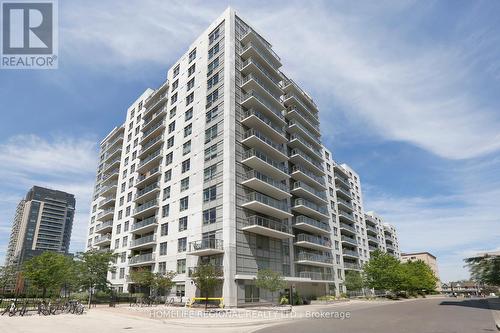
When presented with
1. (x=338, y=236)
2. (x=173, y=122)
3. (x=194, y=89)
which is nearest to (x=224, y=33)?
(x=194, y=89)

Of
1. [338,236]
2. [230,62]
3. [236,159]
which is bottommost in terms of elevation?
[338,236]

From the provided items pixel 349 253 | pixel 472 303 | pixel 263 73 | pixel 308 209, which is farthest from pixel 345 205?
pixel 263 73

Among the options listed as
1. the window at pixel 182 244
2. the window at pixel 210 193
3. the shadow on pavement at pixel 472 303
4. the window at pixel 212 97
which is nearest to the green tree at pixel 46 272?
the window at pixel 182 244

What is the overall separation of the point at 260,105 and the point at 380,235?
7765cm

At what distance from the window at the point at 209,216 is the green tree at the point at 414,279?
4324cm

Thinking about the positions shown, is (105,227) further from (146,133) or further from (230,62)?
(230,62)

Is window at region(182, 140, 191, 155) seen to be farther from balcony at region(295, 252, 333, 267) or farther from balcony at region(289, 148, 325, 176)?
balcony at region(295, 252, 333, 267)

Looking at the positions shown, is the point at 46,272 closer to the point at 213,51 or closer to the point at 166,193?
the point at 166,193

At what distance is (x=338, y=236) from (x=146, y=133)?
46.8 m

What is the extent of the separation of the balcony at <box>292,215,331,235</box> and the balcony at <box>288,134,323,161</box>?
42.5 ft

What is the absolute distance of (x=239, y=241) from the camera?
38.2 meters

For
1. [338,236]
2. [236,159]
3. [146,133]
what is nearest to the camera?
[236,159]

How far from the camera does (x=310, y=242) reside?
51.3 metres

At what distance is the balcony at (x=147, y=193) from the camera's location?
51.9m
